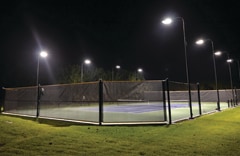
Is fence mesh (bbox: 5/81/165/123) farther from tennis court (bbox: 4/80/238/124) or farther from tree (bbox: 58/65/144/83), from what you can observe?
tree (bbox: 58/65/144/83)

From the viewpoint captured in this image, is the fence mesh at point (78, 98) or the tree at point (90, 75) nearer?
the fence mesh at point (78, 98)

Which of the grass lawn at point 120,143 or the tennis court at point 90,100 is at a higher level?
the tennis court at point 90,100

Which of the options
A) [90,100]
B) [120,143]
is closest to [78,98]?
[90,100]

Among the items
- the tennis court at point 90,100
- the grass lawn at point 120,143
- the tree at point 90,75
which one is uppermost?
the tree at point 90,75

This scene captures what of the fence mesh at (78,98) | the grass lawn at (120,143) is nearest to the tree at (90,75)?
the fence mesh at (78,98)

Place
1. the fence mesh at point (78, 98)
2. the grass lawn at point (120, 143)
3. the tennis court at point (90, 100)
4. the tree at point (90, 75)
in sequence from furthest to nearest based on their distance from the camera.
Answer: the tree at point (90, 75) < the fence mesh at point (78, 98) < the tennis court at point (90, 100) < the grass lawn at point (120, 143)

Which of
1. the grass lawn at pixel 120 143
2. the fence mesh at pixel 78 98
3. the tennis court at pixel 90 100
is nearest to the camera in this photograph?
the grass lawn at pixel 120 143

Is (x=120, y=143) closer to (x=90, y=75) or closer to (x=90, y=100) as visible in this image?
(x=90, y=100)

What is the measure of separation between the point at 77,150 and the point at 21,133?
2913 mm

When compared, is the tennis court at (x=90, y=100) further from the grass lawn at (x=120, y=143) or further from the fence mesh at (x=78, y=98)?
the grass lawn at (x=120, y=143)

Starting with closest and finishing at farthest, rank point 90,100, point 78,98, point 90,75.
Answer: point 90,100, point 78,98, point 90,75

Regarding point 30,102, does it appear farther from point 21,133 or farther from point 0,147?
point 0,147

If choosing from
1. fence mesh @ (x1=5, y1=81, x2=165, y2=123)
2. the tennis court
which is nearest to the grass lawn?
the tennis court

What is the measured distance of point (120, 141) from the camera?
588 centimetres
